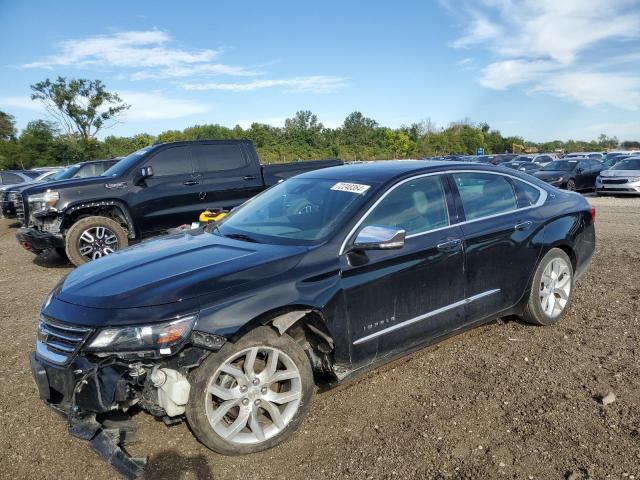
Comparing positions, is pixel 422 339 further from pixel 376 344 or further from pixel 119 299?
pixel 119 299

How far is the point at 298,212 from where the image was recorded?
3.76 m

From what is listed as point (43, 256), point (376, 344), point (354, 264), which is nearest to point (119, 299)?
point (354, 264)

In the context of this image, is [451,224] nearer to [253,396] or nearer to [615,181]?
[253,396]

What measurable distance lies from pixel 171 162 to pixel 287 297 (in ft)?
20.1

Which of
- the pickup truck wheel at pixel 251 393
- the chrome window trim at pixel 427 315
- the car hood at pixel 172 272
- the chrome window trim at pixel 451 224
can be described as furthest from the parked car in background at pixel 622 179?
the pickup truck wheel at pixel 251 393

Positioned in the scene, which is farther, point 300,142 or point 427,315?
point 300,142

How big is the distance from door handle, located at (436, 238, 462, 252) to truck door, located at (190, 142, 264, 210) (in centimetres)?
547

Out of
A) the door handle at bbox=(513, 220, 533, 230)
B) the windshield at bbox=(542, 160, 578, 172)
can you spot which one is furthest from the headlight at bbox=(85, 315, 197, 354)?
the windshield at bbox=(542, 160, 578, 172)

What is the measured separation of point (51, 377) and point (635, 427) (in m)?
3.38

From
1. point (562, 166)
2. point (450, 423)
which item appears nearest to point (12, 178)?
point (450, 423)

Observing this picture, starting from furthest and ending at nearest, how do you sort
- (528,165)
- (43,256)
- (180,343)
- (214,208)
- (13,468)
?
(528,165), (43,256), (214,208), (13,468), (180,343)

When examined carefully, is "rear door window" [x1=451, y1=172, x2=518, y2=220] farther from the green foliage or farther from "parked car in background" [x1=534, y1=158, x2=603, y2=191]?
the green foliage

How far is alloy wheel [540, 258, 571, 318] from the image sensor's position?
4.49 meters

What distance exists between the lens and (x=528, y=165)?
96.5 ft
